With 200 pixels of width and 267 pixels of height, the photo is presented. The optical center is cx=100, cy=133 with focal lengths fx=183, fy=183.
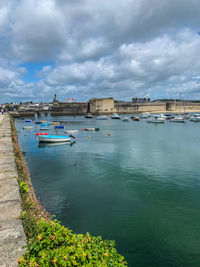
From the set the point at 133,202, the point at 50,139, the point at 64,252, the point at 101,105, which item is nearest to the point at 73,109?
the point at 101,105

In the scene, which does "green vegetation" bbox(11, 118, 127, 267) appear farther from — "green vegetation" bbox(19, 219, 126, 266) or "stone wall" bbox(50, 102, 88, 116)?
"stone wall" bbox(50, 102, 88, 116)

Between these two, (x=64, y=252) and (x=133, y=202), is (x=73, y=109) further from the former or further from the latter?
(x=64, y=252)

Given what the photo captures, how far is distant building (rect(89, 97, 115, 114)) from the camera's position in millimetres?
109188

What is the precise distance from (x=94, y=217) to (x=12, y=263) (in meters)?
5.07

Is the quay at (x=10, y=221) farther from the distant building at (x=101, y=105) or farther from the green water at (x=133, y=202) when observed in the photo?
the distant building at (x=101, y=105)

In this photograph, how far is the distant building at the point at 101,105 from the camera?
109 m

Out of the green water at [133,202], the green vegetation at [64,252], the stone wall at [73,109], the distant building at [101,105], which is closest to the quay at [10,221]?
the green vegetation at [64,252]

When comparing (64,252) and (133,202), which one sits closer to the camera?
(64,252)

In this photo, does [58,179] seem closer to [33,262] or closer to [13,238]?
[13,238]

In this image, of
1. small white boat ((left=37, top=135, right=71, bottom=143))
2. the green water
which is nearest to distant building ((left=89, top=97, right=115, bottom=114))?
small white boat ((left=37, top=135, right=71, bottom=143))

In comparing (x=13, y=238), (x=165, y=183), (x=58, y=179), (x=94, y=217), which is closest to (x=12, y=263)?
(x=13, y=238)

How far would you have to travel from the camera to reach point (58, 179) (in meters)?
12.4

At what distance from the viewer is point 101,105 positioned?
359 feet

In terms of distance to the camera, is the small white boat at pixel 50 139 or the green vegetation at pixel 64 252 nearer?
the green vegetation at pixel 64 252
